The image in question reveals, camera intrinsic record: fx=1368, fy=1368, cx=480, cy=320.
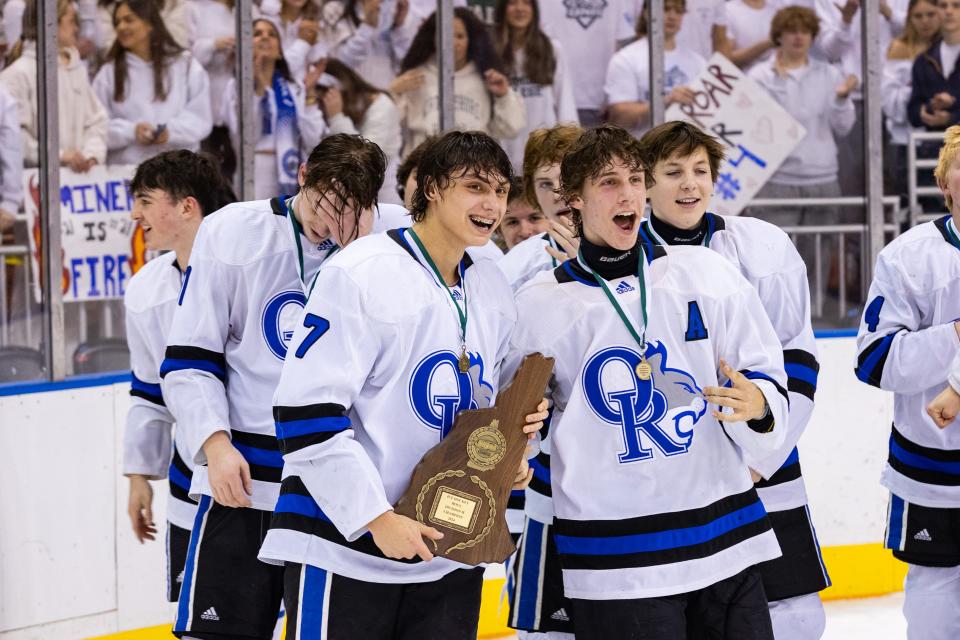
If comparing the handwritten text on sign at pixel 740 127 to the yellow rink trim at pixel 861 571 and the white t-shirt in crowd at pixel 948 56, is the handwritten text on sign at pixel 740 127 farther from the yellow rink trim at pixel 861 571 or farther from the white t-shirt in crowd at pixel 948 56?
the yellow rink trim at pixel 861 571

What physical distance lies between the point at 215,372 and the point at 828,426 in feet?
8.33

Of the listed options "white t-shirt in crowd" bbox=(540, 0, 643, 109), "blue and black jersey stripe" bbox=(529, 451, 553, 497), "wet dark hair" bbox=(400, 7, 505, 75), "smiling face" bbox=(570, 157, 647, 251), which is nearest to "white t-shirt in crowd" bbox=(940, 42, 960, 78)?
"white t-shirt in crowd" bbox=(540, 0, 643, 109)

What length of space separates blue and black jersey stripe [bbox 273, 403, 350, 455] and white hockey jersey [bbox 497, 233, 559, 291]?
99 cm

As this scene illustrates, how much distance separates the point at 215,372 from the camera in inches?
95.4

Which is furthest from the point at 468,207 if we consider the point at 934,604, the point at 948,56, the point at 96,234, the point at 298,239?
the point at 948,56

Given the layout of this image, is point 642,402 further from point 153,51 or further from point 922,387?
point 153,51

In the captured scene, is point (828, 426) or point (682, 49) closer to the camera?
point (828, 426)

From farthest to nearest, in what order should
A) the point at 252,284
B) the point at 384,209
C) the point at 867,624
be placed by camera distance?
the point at 867,624, the point at 384,209, the point at 252,284

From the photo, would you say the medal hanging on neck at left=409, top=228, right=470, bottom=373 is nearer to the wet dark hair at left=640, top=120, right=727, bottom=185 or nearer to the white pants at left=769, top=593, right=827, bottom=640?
the wet dark hair at left=640, top=120, right=727, bottom=185

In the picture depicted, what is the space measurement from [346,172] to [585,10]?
11.2ft

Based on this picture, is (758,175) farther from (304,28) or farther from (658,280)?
(658,280)

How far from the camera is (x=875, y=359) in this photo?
2.91 m

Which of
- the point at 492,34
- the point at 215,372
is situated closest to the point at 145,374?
the point at 215,372

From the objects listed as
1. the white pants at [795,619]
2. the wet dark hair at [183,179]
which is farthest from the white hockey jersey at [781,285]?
the wet dark hair at [183,179]
